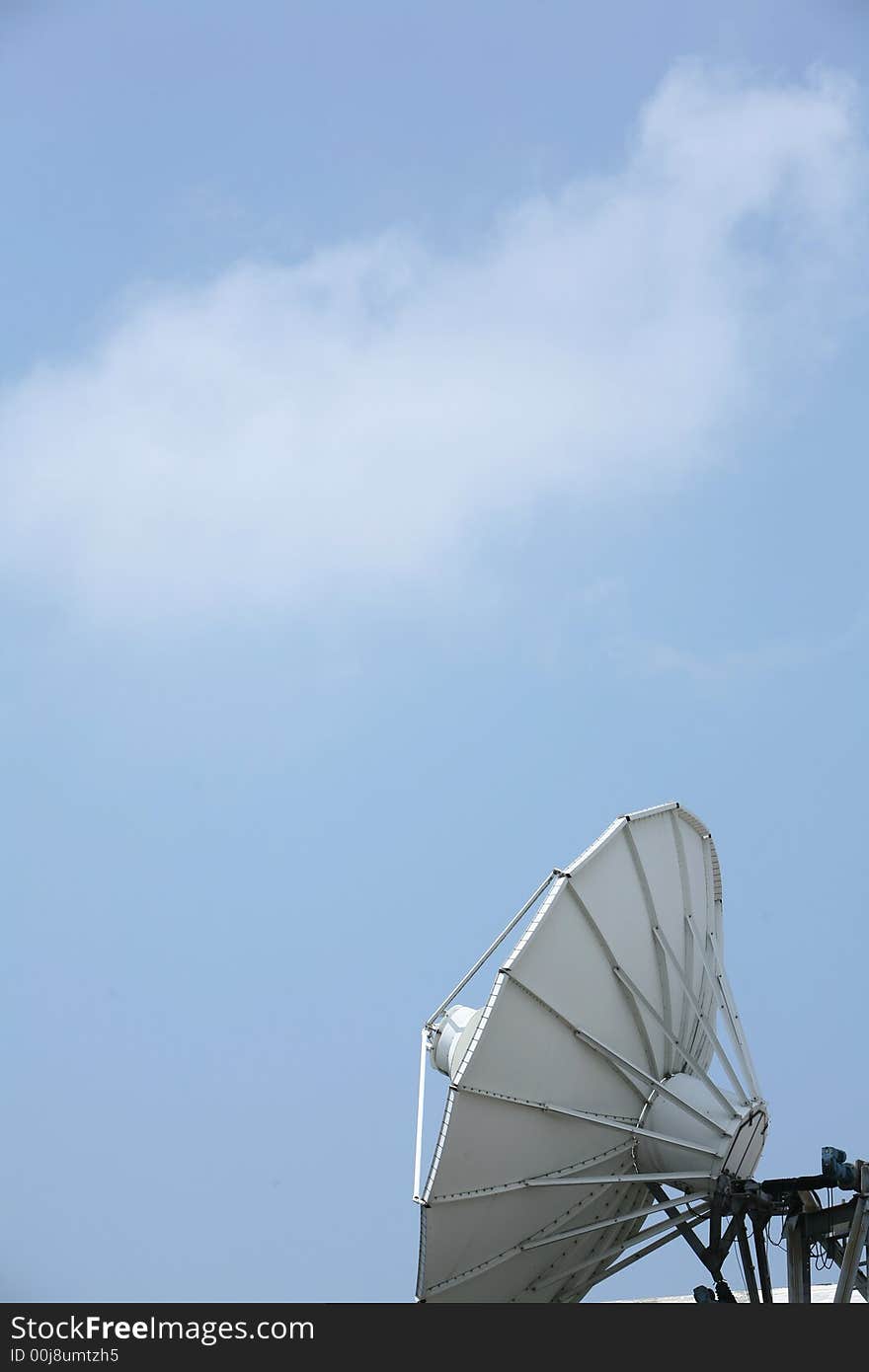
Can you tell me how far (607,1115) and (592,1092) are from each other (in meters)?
0.81

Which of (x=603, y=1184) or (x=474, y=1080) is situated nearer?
(x=474, y=1080)

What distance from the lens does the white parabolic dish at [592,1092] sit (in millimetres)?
25750

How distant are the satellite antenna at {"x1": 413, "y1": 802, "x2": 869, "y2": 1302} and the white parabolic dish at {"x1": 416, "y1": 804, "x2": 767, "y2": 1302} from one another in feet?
0.15

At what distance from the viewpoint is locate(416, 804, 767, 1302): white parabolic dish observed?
84.5 ft

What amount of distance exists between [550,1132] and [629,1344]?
904cm

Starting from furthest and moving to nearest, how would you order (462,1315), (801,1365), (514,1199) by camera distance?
1. (514,1199)
2. (462,1315)
3. (801,1365)

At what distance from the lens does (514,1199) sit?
26922 millimetres

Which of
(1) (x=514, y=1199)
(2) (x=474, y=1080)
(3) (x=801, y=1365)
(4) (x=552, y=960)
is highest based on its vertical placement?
(4) (x=552, y=960)

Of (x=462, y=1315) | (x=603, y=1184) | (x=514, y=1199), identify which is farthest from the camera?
(x=603, y=1184)

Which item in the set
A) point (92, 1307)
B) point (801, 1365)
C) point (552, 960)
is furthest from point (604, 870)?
point (92, 1307)

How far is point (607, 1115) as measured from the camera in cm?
2853

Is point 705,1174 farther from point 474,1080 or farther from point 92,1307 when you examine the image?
point 92,1307

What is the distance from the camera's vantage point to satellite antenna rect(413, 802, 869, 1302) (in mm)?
25844

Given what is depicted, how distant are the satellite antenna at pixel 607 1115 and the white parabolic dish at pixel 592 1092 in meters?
0.04
